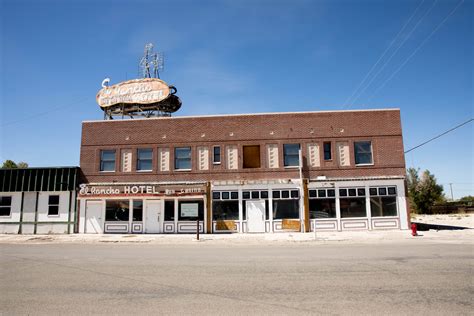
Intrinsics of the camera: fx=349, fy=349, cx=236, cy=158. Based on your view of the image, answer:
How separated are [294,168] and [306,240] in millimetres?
6584

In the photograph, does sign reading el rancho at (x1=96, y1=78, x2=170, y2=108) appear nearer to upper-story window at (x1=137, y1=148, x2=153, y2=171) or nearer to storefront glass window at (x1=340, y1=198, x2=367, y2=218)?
upper-story window at (x1=137, y1=148, x2=153, y2=171)

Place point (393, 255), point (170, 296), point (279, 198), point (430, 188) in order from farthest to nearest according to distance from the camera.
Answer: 1. point (430, 188)
2. point (279, 198)
3. point (393, 255)
4. point (170, 296)

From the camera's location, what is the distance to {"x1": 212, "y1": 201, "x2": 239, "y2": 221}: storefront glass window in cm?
2405

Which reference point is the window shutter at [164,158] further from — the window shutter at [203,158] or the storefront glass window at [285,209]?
the storefront glass window at [285,209]

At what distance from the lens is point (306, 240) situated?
19.0 metres

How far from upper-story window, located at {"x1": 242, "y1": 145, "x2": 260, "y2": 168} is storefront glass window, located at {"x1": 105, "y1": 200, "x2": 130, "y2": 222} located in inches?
351

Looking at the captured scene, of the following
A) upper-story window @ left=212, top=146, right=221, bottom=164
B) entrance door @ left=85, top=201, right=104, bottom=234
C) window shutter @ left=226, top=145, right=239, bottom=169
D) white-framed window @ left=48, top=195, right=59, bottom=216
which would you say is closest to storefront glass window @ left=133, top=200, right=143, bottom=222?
entrance door @ left=85, top=201, right=104, bottom=234

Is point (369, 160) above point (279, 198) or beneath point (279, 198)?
above

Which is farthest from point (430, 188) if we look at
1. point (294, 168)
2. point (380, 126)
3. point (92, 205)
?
point (92, 205)

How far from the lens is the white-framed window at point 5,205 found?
83.5 ft

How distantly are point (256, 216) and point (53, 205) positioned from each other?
1463 centimetres

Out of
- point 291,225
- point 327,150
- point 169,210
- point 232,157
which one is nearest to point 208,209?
point 169,210

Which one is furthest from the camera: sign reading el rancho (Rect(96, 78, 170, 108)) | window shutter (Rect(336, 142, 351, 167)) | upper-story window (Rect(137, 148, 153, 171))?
sign reading el rancho (Rect(96, 78, 170, 108))

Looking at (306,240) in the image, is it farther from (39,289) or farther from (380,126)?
(39,289)
